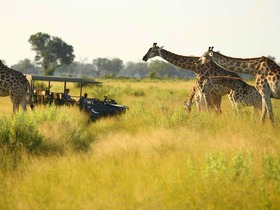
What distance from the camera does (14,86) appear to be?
53.8 ft

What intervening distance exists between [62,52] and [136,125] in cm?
8685

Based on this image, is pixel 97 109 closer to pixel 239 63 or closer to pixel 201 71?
pixel 201 71

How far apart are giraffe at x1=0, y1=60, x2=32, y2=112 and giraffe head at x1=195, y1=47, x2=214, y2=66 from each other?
6.13m

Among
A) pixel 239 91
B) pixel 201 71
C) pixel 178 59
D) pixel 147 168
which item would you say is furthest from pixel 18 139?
pixel 178 59

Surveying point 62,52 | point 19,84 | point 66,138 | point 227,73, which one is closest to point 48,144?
point 66,138

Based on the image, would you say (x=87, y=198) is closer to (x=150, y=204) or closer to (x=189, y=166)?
(x=150, y=204)

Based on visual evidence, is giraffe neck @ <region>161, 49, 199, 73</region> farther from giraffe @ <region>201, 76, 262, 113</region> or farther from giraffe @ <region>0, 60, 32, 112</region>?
giraffe @ <region>0, 60, 32, 112</region>

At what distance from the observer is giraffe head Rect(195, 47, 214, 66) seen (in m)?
14.9

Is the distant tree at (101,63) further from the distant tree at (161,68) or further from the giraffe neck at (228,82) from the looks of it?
the giraffe neck at (228,82)

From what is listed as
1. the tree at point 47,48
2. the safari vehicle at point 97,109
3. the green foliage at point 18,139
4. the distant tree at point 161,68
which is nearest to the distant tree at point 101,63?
the distant tree at point 161,68

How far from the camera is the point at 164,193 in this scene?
620cm

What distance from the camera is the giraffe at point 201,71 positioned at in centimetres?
1555

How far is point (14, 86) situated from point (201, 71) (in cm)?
654

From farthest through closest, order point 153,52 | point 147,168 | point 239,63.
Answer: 1. point 153,52
2. point 239,63
3. point 147,168
